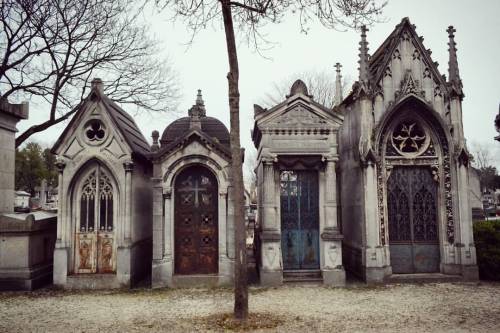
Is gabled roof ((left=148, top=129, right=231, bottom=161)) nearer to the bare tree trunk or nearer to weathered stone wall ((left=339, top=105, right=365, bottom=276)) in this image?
the bare tree trunk

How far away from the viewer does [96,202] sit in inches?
434

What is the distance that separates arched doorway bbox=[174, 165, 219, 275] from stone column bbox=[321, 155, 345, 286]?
308 centimetres

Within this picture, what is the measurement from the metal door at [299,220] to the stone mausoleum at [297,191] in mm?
30

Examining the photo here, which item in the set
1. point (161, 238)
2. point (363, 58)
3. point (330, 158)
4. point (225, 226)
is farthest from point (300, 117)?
point (161, 238)

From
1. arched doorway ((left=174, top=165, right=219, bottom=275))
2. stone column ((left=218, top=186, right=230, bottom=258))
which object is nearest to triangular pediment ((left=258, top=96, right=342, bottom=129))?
stone column ((left=218, top=186, right=230, bottom=258))

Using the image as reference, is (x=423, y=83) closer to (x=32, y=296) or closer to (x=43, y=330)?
(x=43, y=330)

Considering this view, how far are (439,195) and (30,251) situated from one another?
11892mm

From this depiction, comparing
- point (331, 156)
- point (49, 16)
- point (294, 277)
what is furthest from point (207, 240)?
point (49, 16)

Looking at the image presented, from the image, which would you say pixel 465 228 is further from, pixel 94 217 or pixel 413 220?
pixel 94 217

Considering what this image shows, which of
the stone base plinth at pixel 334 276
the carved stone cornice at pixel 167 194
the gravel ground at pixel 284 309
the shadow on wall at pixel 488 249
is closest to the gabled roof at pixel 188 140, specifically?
the carved stone cornice at pixel 167 194

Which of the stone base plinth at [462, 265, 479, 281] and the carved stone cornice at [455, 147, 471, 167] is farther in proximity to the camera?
the carved stone cornice at [455, 147, 471, 167]

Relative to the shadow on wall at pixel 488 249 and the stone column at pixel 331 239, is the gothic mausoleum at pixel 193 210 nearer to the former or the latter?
the stone column at pixel 331 239

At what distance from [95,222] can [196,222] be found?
2882 millimetres

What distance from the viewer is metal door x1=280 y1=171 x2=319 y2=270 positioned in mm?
11352
